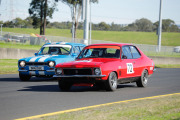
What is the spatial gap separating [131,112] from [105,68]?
3.57 meters

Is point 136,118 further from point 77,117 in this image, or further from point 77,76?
point 77,76

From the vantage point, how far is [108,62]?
10930mm

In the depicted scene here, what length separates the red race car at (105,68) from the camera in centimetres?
1064

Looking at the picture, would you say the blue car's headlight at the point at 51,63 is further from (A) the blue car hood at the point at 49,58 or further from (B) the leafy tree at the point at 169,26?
(B) the leafy tree at the point at 169,26

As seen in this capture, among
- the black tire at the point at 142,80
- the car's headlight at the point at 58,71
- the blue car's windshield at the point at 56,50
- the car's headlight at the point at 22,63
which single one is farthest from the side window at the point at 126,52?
the car's headlight at the point at 22,63

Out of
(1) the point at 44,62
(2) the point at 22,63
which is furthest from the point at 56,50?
(2) the point at 22,63

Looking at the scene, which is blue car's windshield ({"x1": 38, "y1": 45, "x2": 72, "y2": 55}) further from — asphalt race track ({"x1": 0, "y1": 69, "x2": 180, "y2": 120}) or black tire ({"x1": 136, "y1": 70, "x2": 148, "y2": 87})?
asphalt race track ({"x1": 0, "y1": 69, "x2": 180, "y2": 120})

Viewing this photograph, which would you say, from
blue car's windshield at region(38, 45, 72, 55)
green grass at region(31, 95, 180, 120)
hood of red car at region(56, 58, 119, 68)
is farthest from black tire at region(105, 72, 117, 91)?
blue car's windshield at region(38, 45, 72, 55)

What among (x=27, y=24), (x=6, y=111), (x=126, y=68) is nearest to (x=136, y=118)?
(x=6, y=111)

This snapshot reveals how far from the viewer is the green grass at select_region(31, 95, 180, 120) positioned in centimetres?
666

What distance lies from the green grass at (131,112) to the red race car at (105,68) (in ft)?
7.56

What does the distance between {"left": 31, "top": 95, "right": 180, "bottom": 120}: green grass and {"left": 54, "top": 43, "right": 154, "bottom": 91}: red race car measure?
2.30 meters

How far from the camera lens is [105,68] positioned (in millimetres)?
10648

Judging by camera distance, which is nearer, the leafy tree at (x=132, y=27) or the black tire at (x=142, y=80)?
the black tire at (x=142, y=80)
